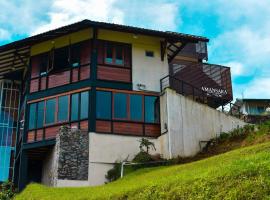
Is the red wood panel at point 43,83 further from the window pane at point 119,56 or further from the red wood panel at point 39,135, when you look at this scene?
the window pane at point 119,56

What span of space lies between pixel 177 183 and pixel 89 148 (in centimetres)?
1350

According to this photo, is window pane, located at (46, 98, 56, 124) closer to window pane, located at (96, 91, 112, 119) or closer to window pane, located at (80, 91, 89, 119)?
window pane, located at (80, 91, 89, 119)

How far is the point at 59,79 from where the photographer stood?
2889 cm

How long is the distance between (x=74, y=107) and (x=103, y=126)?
212 centimetres

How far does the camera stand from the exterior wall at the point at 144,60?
29.0 meters

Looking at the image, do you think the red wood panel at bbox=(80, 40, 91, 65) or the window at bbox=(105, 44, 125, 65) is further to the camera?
the window at bbox=(105, 44, 125, 65)

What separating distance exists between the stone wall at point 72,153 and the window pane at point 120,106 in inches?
89.9

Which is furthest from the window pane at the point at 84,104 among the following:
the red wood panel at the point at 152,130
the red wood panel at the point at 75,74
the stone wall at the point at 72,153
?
the red wood panel at the point at 152,130

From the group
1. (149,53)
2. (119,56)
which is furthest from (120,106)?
(149,53)

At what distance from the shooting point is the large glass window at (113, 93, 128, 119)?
27.5 m

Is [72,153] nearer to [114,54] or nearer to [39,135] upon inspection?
[39,135]

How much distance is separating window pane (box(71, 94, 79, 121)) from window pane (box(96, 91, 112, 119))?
47.6 inches

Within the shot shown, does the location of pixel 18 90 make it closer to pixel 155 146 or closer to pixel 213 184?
pixel 155 146

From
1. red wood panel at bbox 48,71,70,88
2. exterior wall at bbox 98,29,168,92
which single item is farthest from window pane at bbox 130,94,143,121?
red wood panel at bbox 48,71,70,88
